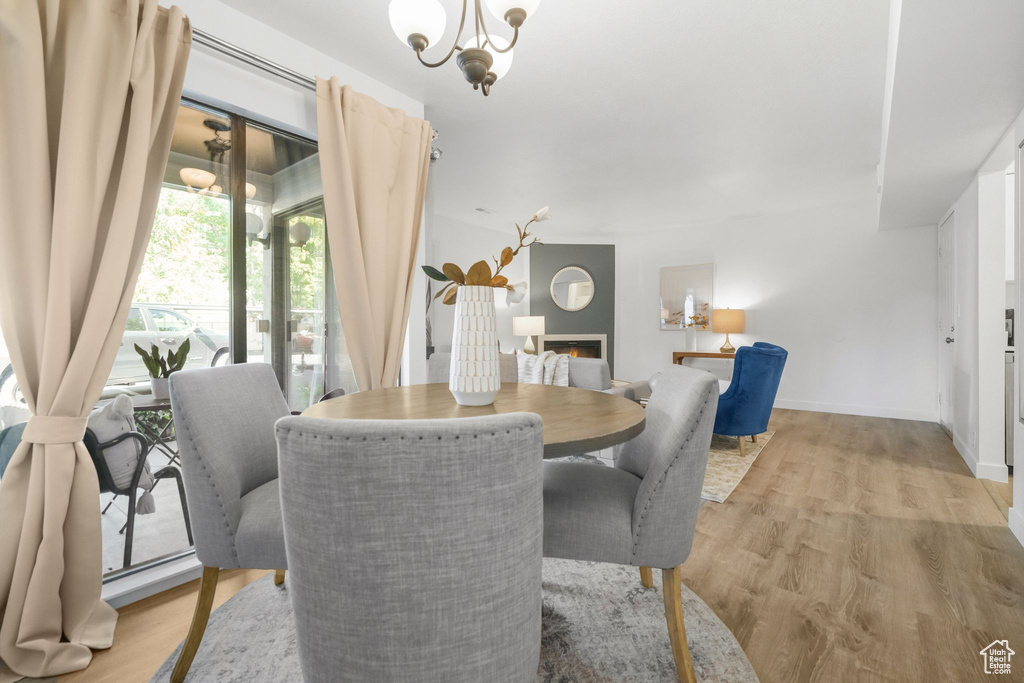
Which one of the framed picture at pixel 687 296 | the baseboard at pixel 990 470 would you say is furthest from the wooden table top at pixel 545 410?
the framed picture at pixel 687 296

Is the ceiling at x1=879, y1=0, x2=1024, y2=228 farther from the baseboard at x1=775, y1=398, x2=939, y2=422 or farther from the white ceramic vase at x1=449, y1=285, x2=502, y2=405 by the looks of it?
the baseboard at x1=775, y1=398, x2=939, y2=422

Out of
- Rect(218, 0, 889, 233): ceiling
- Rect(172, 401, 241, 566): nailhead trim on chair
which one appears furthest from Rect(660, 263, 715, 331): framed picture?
Rect(172, 401, 241, 566): nailhead trim on chair

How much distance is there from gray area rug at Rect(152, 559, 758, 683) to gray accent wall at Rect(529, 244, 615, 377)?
542cm

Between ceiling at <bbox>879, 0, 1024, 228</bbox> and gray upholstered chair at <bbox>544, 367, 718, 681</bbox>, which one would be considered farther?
ceiling at <bbox>879, 0, 1024, 228</bbox>

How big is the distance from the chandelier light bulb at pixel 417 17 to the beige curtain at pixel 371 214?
982 mm

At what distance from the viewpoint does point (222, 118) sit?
2.16 m

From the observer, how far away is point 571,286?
7.18 metres

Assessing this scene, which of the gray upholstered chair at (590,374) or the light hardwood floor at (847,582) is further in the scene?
the gray upholstered chair at (590,374)

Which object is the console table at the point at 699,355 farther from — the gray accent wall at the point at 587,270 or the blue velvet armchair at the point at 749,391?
the blue velvet armchair at the point at 749,391

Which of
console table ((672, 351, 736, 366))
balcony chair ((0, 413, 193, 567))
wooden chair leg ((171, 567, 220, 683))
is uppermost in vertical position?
console table ((672, 351, 736, 366))

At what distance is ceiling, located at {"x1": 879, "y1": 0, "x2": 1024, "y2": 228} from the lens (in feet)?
5.39

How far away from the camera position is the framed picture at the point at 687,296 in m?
6.36

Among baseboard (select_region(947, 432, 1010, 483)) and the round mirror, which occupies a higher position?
the round mirror

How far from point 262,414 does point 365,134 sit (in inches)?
62.1
